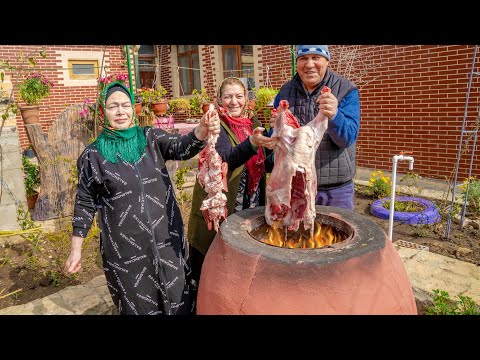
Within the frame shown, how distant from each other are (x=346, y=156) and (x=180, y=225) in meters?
1.29

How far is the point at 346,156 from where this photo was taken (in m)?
2.78

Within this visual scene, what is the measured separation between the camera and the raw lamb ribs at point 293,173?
215 cm

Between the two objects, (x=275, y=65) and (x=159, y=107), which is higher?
(x=275, y=65)

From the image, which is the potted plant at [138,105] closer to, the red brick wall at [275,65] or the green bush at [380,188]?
the red brick wall at [275,65]

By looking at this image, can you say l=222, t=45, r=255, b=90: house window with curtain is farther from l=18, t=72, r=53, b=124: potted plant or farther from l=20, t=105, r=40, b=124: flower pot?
l=20, t=105, r=40, b=124: flower pot

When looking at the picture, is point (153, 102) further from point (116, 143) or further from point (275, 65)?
point (116, 143)

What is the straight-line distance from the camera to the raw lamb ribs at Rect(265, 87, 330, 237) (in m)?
2.15

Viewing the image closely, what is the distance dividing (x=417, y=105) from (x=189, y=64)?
8170mm

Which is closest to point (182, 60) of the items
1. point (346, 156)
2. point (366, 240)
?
point (346, 156)

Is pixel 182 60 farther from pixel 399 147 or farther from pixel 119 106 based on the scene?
pixel 119 106

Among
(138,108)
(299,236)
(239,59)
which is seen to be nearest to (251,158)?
(299,236)

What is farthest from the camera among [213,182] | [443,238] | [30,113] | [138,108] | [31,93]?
[31,93]

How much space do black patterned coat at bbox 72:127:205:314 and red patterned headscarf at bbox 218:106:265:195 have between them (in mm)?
485

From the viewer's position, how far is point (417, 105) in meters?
6.65
